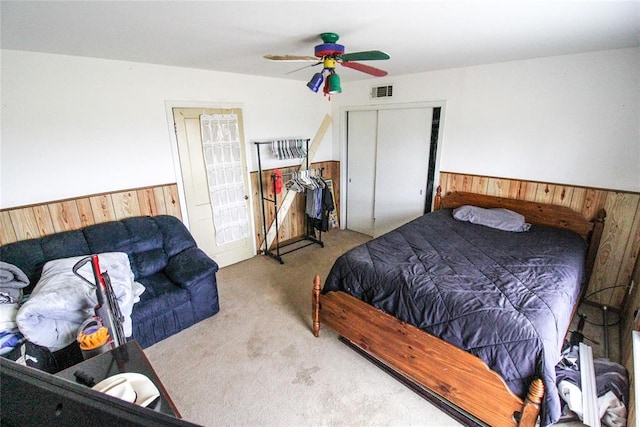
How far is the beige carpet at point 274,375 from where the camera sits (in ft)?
6.24

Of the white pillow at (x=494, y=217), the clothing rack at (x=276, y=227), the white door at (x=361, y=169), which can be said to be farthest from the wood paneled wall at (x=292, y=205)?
the white pillow at (x=494, y=217)

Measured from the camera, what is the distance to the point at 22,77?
2342mm

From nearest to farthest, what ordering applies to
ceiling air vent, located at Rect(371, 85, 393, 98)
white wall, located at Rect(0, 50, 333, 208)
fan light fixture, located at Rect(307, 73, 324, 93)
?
fan light fixture, located at Rect(307, 73, 324, 93) < white wall, located at Rect(0, 50, 333, 208) < ceiling air vent, located at Rect(371, 85, 393, 98)

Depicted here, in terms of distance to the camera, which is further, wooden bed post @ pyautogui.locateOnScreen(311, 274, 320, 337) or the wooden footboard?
wooden bed post @ pyautogui.locateOnScreen(311, 274, 320, 337)

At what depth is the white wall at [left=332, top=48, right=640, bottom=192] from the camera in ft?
8.58

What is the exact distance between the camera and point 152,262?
2.82m

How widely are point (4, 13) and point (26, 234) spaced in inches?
68.7

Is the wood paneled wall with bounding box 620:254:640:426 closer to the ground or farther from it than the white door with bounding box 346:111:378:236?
closer to the ground

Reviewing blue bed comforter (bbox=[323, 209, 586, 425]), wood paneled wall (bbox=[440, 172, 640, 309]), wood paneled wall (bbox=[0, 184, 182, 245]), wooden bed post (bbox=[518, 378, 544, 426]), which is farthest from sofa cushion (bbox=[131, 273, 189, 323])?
wood paneled wall (bbox=[440, 172, 640, 309])

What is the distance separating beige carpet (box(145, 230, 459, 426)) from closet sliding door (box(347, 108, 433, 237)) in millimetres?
1977

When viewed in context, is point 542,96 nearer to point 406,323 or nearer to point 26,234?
point 406,323

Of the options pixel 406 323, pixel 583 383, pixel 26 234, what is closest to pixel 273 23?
pixel 406 323

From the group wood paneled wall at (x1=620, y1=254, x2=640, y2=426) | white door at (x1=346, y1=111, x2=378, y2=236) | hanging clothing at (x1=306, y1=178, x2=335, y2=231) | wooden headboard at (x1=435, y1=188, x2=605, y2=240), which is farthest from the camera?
white door at (x1=346, y1=111, x2=378, y2=236)

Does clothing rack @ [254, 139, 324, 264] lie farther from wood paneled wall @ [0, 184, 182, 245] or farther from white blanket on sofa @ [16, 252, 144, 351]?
white blanket on sofa @ [16, 252, 144, 351]
